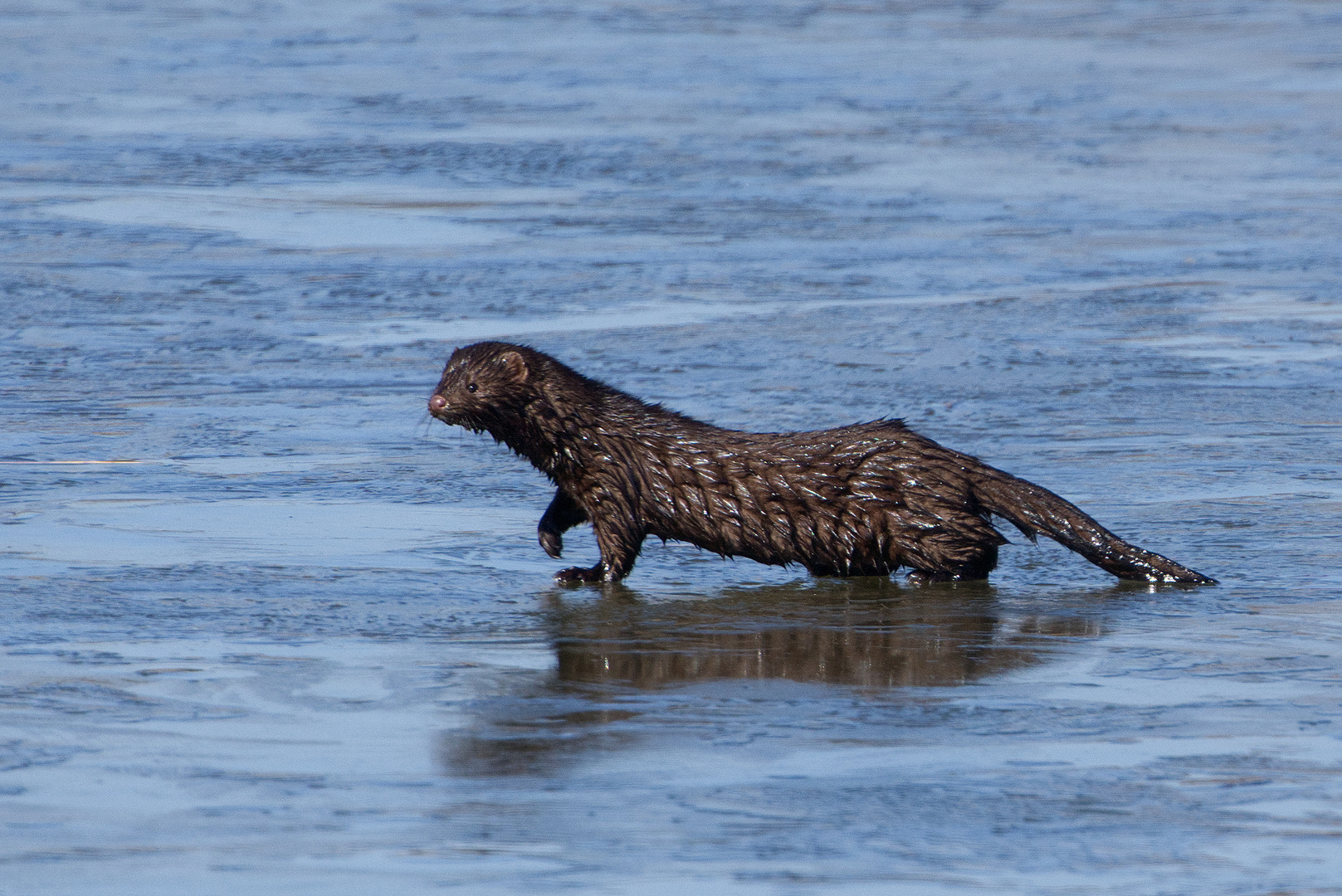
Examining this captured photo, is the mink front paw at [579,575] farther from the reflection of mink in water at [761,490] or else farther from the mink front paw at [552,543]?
the mink front paw at [552,543]

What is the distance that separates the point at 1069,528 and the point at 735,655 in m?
1.57

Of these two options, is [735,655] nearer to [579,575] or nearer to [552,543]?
[579,575]

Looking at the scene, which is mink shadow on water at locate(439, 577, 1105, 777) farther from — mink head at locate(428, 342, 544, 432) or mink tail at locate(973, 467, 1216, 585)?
mink head at locate(428, 342, 544, 432)

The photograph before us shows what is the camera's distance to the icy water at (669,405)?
4641 millimetres

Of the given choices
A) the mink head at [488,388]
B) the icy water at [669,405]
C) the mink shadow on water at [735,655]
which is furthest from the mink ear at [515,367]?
the mink shadow on water at [735,655]

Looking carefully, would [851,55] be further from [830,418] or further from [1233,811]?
[1233,811]

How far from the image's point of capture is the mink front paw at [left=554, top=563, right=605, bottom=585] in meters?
7.26

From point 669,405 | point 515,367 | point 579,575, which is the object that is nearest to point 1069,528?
point 579,575

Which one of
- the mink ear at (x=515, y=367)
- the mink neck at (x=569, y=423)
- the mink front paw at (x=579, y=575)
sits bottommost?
the mink front paw at (x=579, y=575)

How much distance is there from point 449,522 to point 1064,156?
8670 mm

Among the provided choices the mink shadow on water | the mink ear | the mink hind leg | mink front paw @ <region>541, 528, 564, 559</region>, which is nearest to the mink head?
the mink ear

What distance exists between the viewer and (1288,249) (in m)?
12.9

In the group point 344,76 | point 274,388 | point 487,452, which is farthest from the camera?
point 344,76

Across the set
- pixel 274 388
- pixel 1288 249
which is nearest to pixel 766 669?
pixel 274 388
